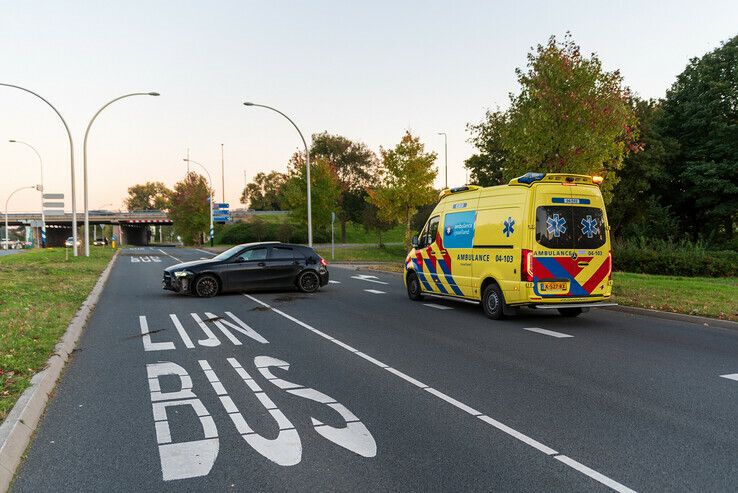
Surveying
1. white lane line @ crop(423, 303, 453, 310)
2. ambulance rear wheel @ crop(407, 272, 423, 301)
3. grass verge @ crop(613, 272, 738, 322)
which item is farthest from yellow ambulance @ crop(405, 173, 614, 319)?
ambulance rear wheel @ crop(407, 272, 423, 301)

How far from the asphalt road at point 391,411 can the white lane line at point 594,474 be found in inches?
0.8

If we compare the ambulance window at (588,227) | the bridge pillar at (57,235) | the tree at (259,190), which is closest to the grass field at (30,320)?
the ambulance window at (588,227)

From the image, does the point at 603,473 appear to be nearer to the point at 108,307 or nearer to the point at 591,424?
the point at 591,424

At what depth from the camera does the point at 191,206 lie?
6172 centimetres

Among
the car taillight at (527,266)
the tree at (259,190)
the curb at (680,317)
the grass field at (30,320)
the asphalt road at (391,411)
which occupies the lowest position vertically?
the asphalt road at (391,411)

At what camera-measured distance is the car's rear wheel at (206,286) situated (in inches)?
576

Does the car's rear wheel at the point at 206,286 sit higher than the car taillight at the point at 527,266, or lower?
lower

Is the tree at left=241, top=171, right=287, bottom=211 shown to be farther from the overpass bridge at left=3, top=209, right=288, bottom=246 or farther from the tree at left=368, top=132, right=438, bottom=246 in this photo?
the tree at left=368, top=132, right=438, bottom=246

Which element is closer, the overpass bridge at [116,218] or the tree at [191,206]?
the tree at [191,206]

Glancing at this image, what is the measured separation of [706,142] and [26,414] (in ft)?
126

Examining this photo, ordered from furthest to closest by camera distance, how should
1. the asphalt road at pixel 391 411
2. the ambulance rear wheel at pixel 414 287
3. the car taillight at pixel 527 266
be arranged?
the ambulance rear wheel at pixel 414 287
the car taillight at pixel 527 266
the asphalt road at pixel 391 411

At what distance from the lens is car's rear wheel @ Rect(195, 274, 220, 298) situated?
576 inches

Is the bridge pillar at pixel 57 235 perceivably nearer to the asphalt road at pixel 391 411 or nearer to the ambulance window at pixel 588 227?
the asphalt road at pixel 391 411

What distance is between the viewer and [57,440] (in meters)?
4.50
